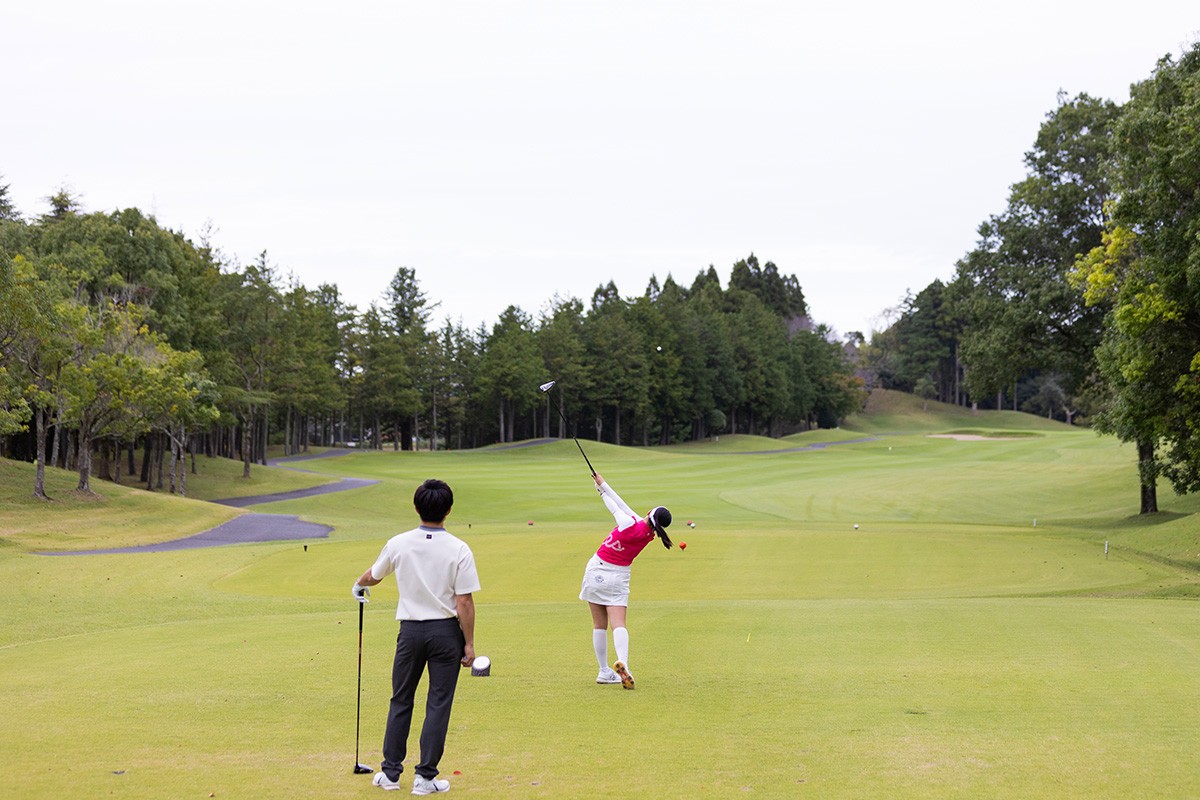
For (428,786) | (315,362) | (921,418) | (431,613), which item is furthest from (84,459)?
(921,418)

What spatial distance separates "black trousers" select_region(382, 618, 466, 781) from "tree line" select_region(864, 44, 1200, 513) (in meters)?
20.2

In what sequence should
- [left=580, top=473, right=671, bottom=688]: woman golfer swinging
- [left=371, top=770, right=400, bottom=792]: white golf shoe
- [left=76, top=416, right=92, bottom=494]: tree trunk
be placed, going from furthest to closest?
[left=76, top=416, right=92, bottom=494]: tree trunk, [left=580, top=473, right=671, bottom=688]: woman golfer swinging, [left=371, top=770, right=400, bottom=792]: white golf shoe

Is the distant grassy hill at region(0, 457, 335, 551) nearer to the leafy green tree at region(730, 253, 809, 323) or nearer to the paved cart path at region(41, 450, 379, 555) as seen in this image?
the paved cart path at region(41, 450, 379, 555)

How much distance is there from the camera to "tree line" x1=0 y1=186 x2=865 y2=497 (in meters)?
39.0

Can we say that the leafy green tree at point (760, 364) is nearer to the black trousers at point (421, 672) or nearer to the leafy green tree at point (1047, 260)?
the leafy green tree at point (1047, 260)

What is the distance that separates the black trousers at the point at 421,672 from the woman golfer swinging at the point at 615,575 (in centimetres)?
338

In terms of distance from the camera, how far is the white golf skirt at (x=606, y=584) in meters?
10.5

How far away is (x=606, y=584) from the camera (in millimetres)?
10500

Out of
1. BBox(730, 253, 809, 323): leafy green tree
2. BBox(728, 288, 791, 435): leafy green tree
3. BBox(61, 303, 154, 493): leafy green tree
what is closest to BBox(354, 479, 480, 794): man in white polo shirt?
BBox(61, 303, 154, 493): leafy green tree

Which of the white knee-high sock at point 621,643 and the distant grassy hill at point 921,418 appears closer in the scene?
Result: the white knee-high sock at point 621,643

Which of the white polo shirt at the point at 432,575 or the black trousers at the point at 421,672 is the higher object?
the white polo shirt at the point at 432,575

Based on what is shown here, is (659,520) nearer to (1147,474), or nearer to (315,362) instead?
(1147,474)

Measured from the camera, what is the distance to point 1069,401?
126 m

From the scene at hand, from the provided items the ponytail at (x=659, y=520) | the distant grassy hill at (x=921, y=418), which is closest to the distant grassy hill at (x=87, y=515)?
the ponytail at (x=659, y=520)
